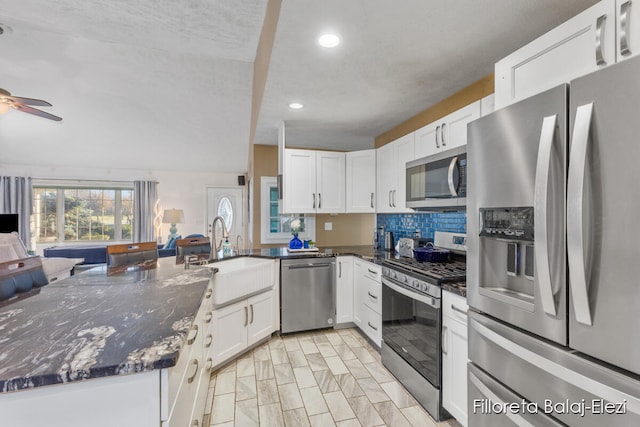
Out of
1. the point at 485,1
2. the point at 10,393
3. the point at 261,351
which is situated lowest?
the point at 261,351

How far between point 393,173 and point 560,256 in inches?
81.4

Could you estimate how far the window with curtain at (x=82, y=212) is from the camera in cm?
652

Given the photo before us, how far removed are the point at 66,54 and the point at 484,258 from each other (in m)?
4.57

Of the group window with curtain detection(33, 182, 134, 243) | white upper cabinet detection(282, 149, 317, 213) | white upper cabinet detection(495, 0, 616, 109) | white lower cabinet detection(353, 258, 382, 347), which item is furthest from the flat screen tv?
white upper cabinet detection(495, 0, 616, 109)

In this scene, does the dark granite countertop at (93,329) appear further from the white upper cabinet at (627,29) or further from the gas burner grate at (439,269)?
the white upper cabinet at (627,29)

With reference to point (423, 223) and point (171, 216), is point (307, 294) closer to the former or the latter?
point (423, 223)

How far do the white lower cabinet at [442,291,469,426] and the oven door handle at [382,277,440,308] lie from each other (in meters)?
0.05

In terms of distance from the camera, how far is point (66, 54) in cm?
334

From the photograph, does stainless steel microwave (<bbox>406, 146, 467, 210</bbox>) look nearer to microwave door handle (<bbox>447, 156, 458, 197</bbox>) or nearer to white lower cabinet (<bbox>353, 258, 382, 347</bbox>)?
microwave door handle (<bbox>447, 156, 458, 197</bbox>)

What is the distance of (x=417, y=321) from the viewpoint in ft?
6.51

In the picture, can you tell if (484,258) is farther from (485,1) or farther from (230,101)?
(230,101)

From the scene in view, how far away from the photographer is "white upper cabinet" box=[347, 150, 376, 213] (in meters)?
3.43

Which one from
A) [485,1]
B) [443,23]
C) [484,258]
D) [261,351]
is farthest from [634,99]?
[261,351]

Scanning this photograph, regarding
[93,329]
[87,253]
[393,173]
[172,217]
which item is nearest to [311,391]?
[93,329]
